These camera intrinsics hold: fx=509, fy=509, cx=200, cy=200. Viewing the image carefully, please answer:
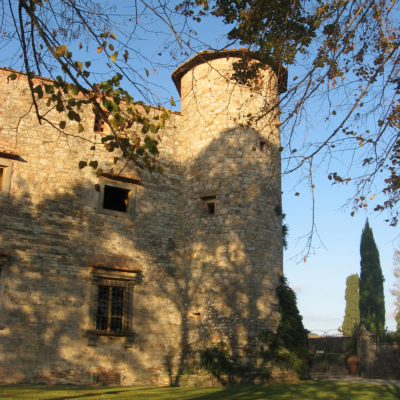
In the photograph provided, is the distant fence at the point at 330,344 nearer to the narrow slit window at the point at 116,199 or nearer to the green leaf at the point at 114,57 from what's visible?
the narrow slit window at the point at 116,199

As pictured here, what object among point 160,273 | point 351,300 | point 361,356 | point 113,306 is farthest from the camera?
point 351,300

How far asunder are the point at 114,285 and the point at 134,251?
3.87 feet

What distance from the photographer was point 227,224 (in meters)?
14.7

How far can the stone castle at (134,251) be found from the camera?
507 inches

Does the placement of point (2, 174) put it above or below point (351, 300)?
above

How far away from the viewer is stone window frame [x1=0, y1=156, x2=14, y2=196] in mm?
13172

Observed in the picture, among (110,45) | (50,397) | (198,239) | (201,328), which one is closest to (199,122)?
(198,239)

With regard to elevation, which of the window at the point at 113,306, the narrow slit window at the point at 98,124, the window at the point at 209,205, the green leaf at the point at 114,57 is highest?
the narrow slit window at the point at 98,124

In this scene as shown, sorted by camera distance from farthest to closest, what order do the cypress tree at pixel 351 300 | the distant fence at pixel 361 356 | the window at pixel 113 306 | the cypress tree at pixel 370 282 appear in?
the cypress tree at pixel 351 300 < the cypress tree at pixel 370 282 < the distant fence at pixel 361 356 < the window at pixel 113 306

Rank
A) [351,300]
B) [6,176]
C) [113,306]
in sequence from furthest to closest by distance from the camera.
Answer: [351,300], [113,306], [6,176]

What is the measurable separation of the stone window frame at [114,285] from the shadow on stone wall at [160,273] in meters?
0.17

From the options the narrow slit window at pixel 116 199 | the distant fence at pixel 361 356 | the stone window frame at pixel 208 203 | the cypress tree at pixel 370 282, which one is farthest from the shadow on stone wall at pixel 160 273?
the cypress tree at pixel 370 282

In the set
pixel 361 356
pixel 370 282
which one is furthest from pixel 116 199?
pixel 370 282

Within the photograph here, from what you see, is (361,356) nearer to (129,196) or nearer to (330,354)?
(330,354)
